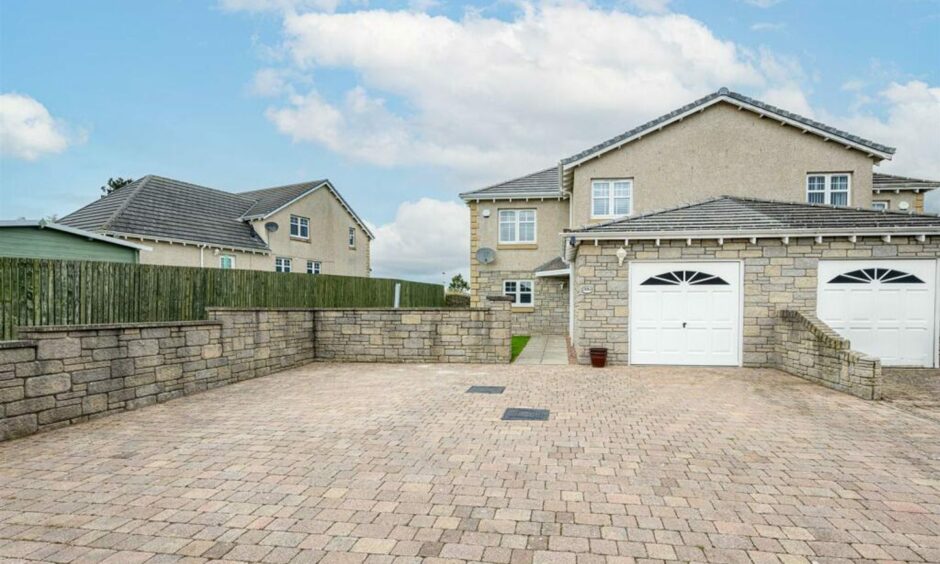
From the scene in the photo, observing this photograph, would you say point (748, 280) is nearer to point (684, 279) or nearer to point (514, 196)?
point (684, 279)

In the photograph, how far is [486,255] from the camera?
21.4 metres

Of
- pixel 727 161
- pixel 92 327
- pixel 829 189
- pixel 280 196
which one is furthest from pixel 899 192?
pixel 280 196

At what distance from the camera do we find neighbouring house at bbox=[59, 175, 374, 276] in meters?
20.6

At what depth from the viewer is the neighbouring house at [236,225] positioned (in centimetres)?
2062

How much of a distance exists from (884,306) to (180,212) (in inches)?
1050

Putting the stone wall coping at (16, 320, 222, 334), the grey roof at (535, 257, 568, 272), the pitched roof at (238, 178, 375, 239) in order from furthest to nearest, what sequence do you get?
the pitched roof at (238, 178, 375, 239) → the grey roof at (535, 257, 568, 272) → the stone wall coping at (16, 320, 222, 334)

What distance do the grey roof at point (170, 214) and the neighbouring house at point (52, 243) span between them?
6.99 metres

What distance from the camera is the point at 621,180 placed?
17453 mm

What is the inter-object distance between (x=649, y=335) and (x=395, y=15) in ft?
34.4

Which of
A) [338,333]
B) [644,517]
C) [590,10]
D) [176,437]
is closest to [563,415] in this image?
[644,517]

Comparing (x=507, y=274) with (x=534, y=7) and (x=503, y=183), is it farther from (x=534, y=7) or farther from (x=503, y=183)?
(x=534, y=7)

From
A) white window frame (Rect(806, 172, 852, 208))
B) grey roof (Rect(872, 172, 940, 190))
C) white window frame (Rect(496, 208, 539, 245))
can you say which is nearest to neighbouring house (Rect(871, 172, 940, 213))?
grey roof (Rect(872, 172, 940, 190))

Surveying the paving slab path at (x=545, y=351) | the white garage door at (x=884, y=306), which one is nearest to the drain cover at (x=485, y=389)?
the paving slab path at (x=545, y=351)

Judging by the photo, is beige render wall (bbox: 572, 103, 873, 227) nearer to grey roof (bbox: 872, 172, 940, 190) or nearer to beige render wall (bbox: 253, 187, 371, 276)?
grey roof (bbox: 872, 172, 940, 190)
